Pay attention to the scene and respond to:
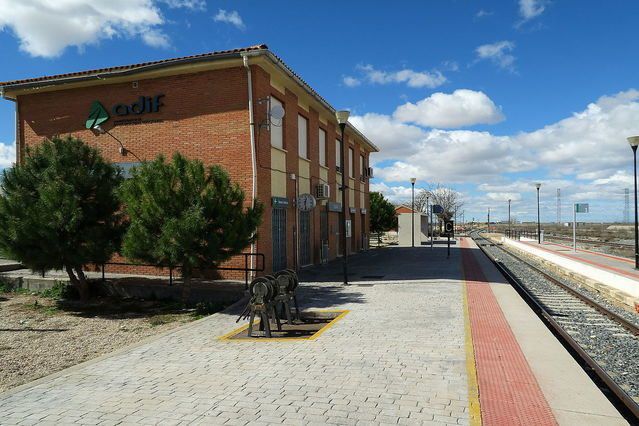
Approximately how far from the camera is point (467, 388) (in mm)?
4809

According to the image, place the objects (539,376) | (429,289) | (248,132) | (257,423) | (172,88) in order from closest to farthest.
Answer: (257,423)
(539,376)
(429,289)
(248,132)
(172,88)

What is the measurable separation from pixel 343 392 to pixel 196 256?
241 inches

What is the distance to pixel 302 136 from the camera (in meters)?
17.8

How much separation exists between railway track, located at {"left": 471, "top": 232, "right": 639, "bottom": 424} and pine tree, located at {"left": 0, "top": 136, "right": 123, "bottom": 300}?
1006 cm

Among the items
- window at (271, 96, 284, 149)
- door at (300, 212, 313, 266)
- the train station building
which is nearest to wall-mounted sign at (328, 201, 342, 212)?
the train station building

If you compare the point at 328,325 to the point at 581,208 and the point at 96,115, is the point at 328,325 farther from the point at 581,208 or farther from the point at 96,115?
the point at 581,208

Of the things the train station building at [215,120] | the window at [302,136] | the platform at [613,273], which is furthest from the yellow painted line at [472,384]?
the window at [302,136]

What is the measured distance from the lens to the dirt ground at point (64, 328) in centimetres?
713

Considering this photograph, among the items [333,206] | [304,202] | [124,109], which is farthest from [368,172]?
[124,109]

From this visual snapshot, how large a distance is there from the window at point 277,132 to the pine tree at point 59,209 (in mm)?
5122

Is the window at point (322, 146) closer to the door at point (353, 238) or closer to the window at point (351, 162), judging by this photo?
the window at point (351, 162)

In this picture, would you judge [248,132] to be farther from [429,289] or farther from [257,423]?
[257,423]

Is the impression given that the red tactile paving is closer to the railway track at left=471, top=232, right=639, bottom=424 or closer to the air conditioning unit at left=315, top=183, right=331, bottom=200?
the railway track at left=471, top=232, right=639, bottom=424

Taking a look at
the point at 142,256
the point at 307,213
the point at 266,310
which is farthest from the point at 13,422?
the point at 307,213
